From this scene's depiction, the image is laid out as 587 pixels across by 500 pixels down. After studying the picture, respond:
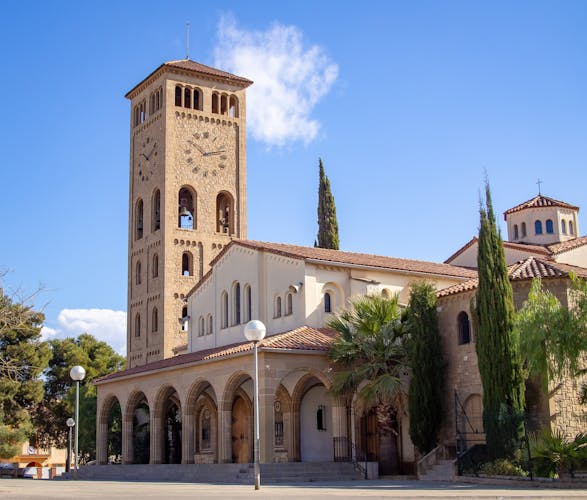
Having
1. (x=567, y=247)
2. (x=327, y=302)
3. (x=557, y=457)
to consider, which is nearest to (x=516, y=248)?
(x=567, y=247)

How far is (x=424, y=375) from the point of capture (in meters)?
30.4

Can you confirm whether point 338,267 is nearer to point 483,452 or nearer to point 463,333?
point 463,333

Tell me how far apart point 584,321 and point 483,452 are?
5.29m

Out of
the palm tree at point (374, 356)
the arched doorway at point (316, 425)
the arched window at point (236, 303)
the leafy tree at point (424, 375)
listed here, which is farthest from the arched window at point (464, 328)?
the arched window at point (236, 303)

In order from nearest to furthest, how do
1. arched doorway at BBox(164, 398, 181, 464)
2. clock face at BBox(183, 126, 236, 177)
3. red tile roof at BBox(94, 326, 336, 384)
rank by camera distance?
red tile roof at BBox(94, 326, 336, 384)
arched doorway at BBox(164, 398, 181, 464)
clock face at BBox(183, 126, 236, 177)

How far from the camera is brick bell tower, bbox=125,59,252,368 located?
55.9 meters

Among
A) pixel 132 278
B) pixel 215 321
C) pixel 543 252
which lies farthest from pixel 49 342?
pixel 543 252

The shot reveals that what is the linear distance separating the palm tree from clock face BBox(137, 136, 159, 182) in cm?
3015

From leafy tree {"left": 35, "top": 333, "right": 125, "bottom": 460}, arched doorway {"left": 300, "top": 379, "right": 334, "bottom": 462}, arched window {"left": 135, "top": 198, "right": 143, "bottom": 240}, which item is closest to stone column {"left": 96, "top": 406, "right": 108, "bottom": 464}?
arched doorway {"left": 300, "top": 379, "right": 334, "bottom": 462}

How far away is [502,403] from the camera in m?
26.6

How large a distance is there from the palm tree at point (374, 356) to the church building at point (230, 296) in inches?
37.4

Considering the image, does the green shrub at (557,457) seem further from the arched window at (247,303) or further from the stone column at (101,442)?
the stone column at (101,442)

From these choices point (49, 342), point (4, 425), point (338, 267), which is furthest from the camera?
point (49, 342)

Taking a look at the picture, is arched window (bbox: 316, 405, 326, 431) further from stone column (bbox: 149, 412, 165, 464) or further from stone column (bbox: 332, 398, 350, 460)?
stone column (bbox: 149, 412, 165, 464)
